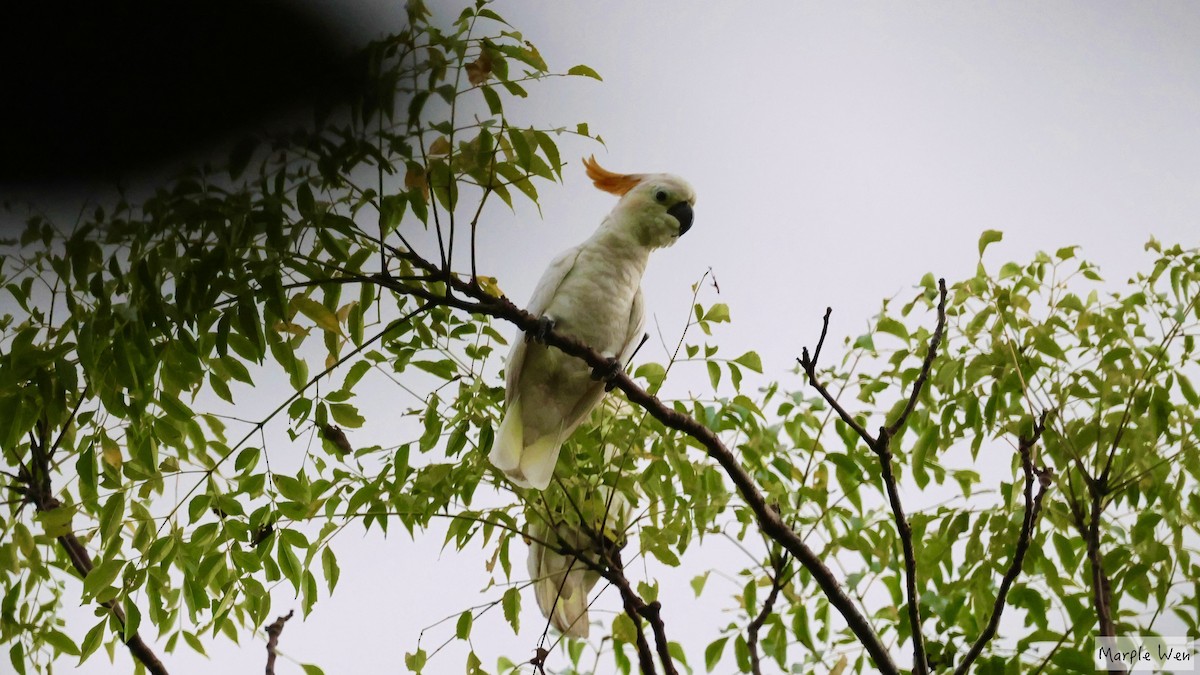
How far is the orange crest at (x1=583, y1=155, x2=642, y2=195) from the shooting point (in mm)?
1923

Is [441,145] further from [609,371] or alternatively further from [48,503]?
[48,503]

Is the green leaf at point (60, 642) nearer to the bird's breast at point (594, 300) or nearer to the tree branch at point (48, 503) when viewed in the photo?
the tree branch at point (48, 503)

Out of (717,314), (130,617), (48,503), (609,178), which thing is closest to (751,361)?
(717,314)

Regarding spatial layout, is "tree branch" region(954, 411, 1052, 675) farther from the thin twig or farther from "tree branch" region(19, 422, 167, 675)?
"tree branch" region(19, 422, 167, 675)

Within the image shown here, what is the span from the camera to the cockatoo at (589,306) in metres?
1.75

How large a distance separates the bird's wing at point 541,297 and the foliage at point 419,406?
6 cm

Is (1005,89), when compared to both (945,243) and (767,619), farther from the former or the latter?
(767,619)

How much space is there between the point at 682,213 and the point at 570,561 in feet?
2.44

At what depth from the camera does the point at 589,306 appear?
179cm

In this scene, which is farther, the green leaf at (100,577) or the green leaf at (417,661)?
the green leaf at (417,661)

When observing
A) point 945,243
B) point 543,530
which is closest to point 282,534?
point 543,530

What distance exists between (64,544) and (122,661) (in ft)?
2.34

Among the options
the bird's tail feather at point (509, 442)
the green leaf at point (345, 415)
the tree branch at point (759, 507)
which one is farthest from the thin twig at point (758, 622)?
the green leaf at point (345, 415)

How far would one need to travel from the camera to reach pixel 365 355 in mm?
1511
